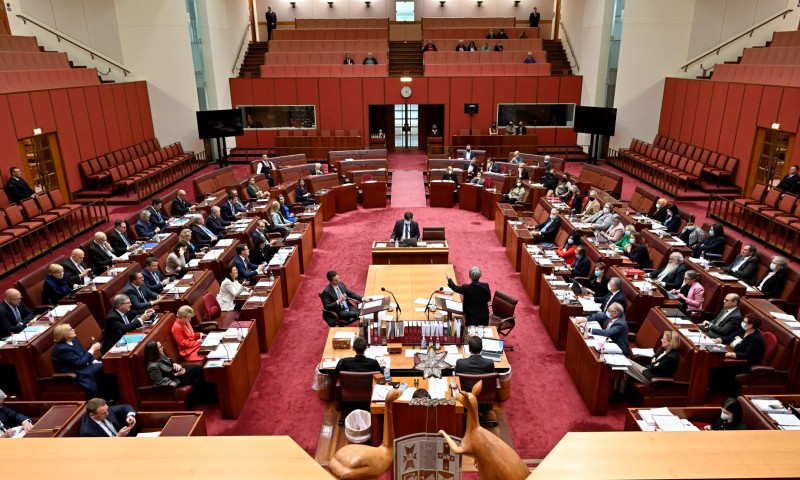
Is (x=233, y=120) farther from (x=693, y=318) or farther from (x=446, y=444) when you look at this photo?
(x=446, y=444)

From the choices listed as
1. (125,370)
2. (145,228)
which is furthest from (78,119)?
(125,370)

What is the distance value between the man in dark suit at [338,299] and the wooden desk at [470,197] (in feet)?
25.3

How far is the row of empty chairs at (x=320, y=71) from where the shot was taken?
925 inches

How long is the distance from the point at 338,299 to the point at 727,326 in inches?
218

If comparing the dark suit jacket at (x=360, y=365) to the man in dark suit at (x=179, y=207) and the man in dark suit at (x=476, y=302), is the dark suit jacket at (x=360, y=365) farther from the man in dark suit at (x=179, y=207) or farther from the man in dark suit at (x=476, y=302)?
the man in dark suit at (x=179, y=207)

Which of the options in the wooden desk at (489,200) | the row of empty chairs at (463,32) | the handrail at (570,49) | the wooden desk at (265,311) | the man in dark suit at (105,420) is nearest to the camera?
the man in dark suit at (105,420)

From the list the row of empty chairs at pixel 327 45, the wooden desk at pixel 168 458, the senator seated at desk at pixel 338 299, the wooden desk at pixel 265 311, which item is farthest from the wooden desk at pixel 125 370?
→ the row of empty chairs at pixel 327 45

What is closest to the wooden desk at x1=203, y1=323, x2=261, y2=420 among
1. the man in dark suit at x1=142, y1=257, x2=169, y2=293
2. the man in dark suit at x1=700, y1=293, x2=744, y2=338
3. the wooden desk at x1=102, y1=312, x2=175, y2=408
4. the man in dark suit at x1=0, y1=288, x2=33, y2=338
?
the wooden desk at x1=102, y1=312, x2=175, y2=408

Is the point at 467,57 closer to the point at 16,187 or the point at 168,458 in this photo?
the point at 16,187

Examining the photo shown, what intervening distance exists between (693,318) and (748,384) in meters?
1.76

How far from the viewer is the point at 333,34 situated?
26672 mm

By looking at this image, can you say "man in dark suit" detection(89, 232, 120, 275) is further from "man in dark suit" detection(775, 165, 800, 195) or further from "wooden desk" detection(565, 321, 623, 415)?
"man in dark suit" detection(775, 165, 800, 195)

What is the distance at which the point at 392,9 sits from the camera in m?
28.4

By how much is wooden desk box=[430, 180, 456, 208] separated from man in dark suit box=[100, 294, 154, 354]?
33.5ft
